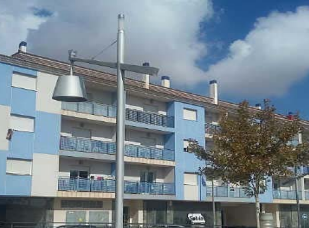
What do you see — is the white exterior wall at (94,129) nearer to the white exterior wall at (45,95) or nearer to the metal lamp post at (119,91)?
the white exterior wall at (45,95)

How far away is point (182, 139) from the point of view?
41156mm

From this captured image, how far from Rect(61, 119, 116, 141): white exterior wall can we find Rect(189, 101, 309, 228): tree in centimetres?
1531

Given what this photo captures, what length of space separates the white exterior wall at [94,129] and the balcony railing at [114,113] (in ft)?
4.24

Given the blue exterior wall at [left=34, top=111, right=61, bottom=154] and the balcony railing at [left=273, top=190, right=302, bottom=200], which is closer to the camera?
the blue exterior wall at [left=34, top=111, right=61, bottom=154]

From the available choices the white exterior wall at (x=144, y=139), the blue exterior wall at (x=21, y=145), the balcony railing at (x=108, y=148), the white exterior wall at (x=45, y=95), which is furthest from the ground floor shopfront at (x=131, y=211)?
the white exterior wall at (x=45, y=95)

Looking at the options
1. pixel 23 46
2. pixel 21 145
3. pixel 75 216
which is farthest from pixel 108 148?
pixel 23 46

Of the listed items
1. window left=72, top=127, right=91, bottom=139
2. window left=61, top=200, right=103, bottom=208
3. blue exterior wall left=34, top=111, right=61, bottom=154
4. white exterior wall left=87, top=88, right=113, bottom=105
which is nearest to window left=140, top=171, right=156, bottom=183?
window left=61, top=200, right=103, bottom=208

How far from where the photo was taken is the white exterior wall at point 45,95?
106 feet

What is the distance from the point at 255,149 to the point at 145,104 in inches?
816

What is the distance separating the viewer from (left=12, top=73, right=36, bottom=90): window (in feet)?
103

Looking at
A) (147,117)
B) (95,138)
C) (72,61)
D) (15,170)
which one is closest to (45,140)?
(15,170)

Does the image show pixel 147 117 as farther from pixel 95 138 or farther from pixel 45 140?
pixel 45 140

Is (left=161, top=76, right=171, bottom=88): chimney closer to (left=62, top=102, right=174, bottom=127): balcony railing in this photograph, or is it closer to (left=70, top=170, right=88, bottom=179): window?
(left=62, top=102, right=174, bottom=127): balcony railing

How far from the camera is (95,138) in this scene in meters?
36.6
